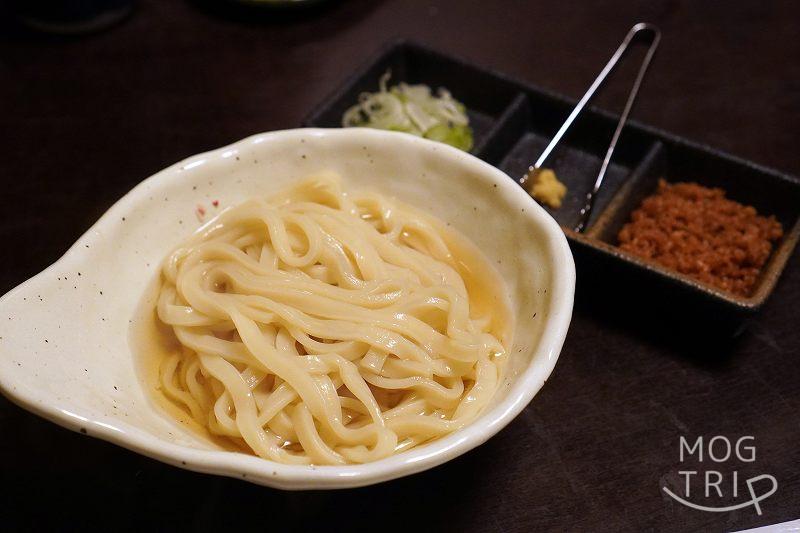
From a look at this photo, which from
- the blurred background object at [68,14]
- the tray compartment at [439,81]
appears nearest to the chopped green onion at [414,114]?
the tray compartment at [439,81]

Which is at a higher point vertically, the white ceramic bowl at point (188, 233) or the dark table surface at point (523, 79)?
the white ceramic bowl at point (188, 233)

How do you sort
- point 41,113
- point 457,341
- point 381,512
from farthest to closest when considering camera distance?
1. point 41,113
2. point 381,512
3. point 457,341

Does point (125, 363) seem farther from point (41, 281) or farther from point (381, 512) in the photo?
point (381, 512)

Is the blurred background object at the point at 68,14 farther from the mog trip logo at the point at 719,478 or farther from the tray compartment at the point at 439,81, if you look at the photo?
the mog trip logo at the point at 719,478

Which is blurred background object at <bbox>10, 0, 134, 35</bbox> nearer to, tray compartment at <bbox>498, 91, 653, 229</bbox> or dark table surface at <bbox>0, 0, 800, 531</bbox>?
dark table surface at <bbox>0, 0, 800, 531</bbox>

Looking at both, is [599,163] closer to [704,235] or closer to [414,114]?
[704,235]

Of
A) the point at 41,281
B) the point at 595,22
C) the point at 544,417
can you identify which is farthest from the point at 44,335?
the point at 595,22

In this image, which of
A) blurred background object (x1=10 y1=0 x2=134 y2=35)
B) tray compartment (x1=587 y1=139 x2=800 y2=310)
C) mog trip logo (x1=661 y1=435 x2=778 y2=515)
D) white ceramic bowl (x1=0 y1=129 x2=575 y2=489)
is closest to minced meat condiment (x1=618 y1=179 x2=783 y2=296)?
tray compartment (x1=587 y1=139 x2=800 y2=310)
